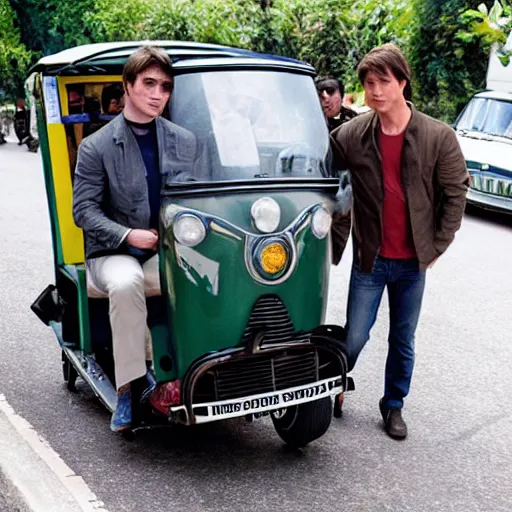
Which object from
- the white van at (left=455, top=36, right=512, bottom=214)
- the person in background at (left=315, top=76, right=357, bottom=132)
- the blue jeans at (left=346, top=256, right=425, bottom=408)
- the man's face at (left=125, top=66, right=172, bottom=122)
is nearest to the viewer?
the man's face at (left=125, top=66, right=172, bottom=122)

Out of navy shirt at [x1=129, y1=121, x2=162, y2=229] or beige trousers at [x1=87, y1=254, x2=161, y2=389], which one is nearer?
beige trousers at [x1=87, y1=254, x2=161, y2=389]

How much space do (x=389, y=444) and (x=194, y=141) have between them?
72.9 inches

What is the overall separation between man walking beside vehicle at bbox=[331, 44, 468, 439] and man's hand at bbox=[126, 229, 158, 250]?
99 centimetres

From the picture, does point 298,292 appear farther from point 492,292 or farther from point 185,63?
point 492,292

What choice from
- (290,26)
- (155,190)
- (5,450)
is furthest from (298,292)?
(290,26)

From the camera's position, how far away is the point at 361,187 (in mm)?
4195

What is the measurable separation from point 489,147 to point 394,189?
26.3ft

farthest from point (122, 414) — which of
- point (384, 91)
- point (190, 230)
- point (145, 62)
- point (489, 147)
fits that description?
point (489, 147)

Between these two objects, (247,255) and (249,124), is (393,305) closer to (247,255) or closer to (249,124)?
(247,255)

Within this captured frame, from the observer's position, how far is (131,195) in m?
3.88

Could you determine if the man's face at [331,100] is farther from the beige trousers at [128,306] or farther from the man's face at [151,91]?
the beige trousers at [128,306]

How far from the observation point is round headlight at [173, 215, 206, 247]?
3605 mm

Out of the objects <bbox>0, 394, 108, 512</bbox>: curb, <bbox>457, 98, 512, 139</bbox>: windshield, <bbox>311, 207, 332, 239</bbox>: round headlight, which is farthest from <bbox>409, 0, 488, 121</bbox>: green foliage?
<bbox>0, 394, 108, 512</bbox>: curb

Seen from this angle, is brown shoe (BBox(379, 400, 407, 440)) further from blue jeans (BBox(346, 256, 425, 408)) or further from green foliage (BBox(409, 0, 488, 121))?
green foliage (BBox(409, 0, 488, 121))
